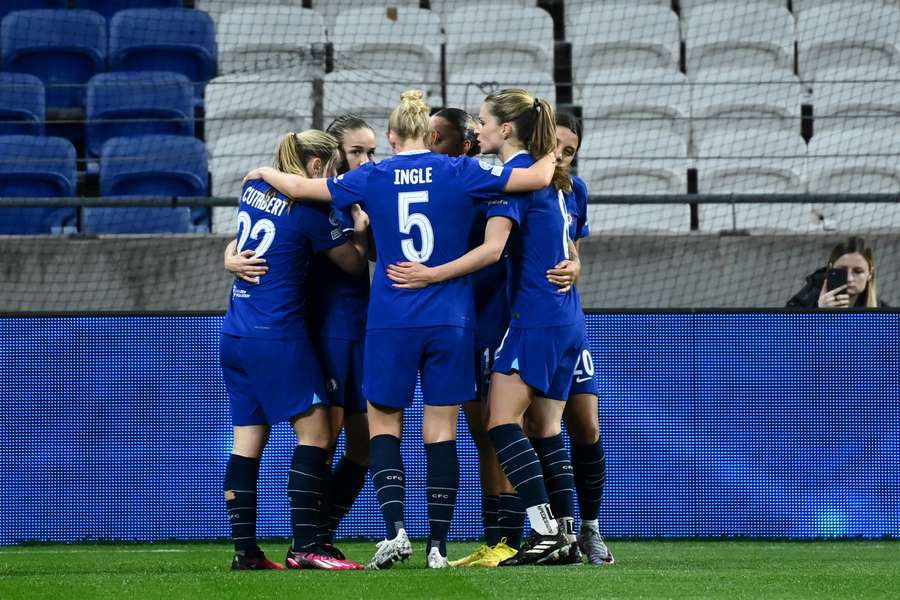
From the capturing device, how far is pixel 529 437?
611cm

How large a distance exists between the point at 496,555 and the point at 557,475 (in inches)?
17.0

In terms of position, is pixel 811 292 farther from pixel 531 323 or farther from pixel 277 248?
pixel 277 248

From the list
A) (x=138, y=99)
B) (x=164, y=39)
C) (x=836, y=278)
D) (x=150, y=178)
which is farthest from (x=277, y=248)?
(x=164, y=39)

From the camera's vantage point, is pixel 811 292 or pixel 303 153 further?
pixel 811 292

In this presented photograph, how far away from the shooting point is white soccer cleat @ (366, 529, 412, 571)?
5.34 meters

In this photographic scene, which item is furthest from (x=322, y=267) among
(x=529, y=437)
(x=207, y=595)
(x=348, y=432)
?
(x=207, y=595)

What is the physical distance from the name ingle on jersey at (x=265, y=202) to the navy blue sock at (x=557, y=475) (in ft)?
4.87

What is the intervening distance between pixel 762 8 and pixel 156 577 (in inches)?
363

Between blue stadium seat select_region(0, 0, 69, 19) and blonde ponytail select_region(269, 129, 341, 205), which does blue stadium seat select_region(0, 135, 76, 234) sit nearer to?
blue stadium seat select_region(0, 0, 69, 19)

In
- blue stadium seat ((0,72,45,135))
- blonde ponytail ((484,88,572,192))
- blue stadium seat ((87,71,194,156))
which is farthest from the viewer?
blue stadium seat ((87,71,194,156))

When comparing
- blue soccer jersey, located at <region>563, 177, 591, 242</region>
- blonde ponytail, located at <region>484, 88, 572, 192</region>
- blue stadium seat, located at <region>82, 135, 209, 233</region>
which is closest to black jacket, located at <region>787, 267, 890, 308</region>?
blue soccer jersey, located at <region>563, 177, 591, 242</region>

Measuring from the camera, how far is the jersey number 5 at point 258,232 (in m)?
5.75

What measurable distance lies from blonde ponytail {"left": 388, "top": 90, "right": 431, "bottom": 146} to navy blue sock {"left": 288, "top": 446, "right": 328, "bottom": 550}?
134cm

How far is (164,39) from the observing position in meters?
12.1
